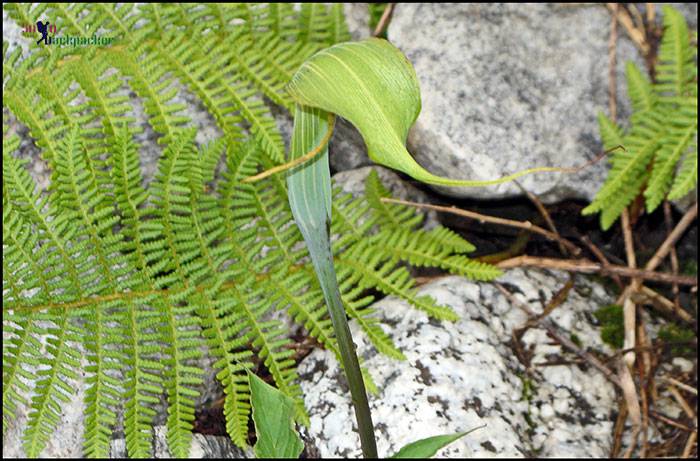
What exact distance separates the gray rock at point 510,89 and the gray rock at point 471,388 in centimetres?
52

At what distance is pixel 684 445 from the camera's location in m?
2.54

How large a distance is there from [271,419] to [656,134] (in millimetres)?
2071

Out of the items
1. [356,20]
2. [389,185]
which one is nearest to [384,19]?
[356,20]

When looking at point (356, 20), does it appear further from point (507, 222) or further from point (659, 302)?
point (659, 302)

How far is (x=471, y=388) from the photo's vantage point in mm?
2408

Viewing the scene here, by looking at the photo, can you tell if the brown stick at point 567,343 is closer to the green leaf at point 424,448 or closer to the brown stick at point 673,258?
the brown stick at point 673,258

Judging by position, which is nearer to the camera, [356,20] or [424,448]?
[424,448]

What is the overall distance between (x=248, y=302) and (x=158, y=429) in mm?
512

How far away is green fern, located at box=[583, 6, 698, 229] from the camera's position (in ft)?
8.64

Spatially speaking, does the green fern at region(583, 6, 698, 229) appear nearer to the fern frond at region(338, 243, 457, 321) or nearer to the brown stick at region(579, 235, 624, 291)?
the brown stick at region(579, 235, 624, 291)

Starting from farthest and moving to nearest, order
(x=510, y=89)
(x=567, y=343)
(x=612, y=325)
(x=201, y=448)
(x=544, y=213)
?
(x=510, y=89) → (x=544, y=213) → (x=612, y=325) → (x=567, y=343) → (x=201, y=448)

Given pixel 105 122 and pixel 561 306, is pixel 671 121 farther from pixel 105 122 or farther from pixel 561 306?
pixel 105 122

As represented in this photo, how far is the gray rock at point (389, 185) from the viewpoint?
9.50ft

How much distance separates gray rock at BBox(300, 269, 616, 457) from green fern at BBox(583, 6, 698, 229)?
497 mm
